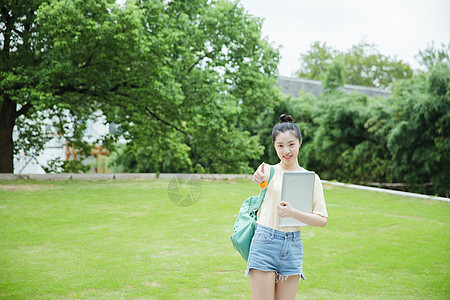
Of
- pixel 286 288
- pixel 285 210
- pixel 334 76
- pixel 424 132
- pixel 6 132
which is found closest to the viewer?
pixel 285 210

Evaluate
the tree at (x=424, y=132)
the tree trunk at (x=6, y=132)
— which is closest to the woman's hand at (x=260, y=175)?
the tree at (x=424, y=132)

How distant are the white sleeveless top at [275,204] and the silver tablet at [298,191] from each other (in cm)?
8

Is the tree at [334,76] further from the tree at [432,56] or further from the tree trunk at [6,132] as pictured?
the tree trunk at [6,132]

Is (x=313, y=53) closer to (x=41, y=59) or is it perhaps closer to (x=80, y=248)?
(x=41, y=59)

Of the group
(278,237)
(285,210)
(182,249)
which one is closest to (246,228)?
(278,237)

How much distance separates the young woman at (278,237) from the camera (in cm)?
254

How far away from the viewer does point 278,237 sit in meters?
2.57

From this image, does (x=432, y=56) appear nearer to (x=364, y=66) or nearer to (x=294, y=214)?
(x=294, y=214)

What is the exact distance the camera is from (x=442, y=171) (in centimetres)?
1205

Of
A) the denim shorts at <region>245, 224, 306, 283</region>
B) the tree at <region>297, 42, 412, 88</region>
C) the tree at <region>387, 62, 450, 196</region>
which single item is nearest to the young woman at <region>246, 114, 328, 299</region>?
the denim shorts at <region>245, 224, 306, 283</region>

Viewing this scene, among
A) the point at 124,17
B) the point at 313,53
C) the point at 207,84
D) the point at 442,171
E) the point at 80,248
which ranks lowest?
the point at 80,248

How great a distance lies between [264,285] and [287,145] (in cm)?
83

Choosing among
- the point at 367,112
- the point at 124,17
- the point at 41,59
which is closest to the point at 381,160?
the point at 367,112

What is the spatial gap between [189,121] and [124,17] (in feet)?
13.9
